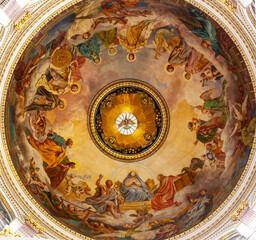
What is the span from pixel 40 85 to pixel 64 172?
12.8ft

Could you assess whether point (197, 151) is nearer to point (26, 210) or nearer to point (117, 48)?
point (117, 48)

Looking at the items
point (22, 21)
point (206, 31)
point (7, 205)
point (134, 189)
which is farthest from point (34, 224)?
point (206, 31)

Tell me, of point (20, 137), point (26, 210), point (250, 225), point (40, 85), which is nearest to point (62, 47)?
point (40, 85)

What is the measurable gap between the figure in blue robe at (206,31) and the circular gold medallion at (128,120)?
3841 millimetres

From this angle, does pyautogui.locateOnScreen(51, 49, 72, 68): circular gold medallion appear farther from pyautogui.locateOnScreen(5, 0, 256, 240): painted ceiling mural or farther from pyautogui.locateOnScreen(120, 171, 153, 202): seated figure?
pyautogui.locateOnScreen(120, 171, 153, 202): seated figure

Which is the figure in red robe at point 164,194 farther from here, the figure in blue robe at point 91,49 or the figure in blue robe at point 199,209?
the figure in blue robe at point 91,49

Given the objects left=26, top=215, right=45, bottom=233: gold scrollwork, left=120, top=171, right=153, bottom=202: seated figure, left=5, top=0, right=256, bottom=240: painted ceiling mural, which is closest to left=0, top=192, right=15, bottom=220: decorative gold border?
left=26, top=215, right=45, bottom=233: gold scrollwork

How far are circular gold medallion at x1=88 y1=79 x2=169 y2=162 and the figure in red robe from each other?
146 centimetres

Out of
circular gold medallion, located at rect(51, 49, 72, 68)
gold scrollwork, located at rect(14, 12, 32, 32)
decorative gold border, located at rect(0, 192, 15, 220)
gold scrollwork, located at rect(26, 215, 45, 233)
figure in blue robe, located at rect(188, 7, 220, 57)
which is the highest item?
figure in blue robe, located at rect(188, 7, 220, 57)

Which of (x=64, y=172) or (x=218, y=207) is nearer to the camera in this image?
(x=218, y=207)

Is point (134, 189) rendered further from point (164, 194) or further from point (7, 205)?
point (7, 205)

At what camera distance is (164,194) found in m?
15.7

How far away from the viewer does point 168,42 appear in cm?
1473

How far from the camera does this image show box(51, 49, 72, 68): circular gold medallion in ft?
45.9
